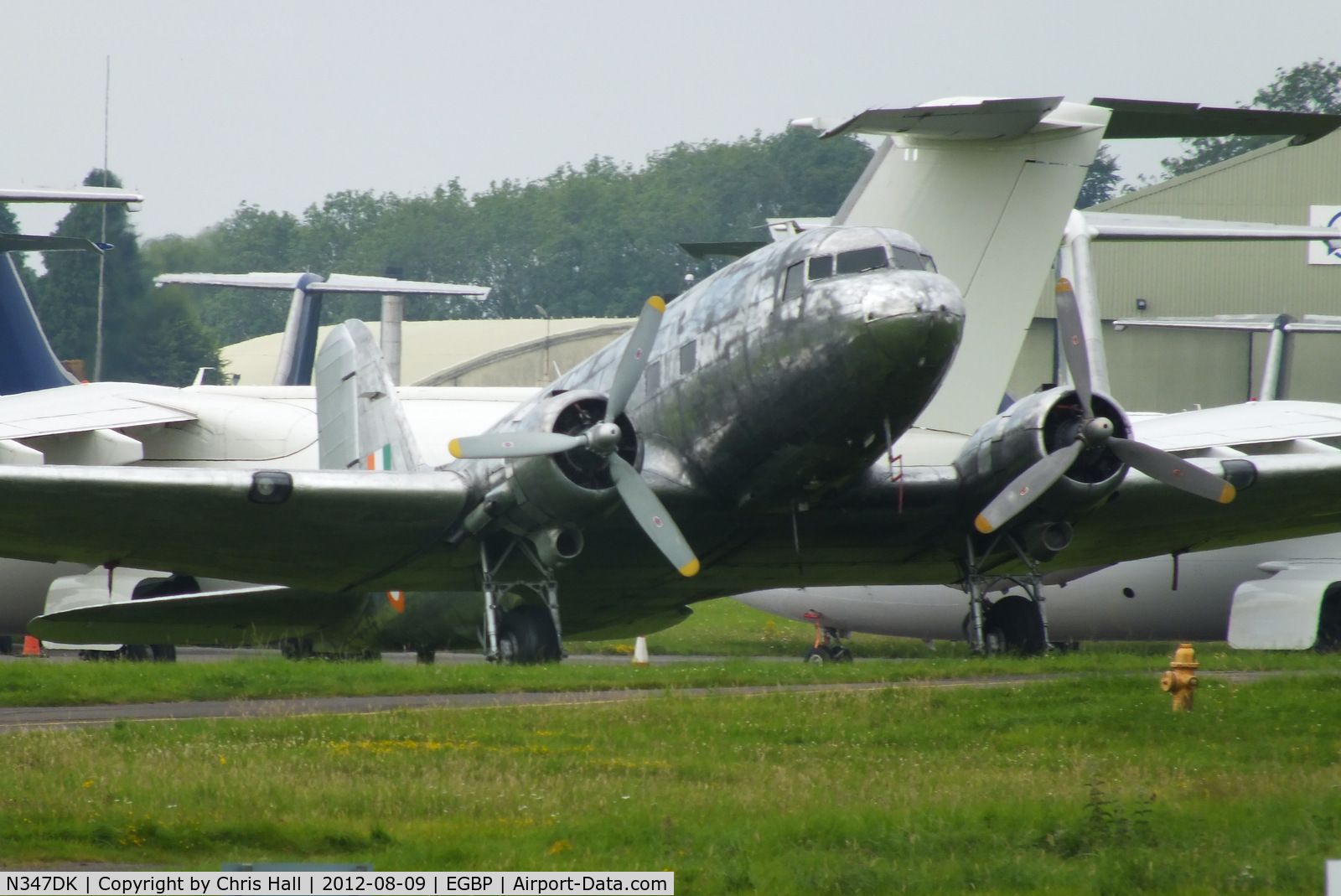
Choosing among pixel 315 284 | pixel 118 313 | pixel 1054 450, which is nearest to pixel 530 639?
pixel 1054 450

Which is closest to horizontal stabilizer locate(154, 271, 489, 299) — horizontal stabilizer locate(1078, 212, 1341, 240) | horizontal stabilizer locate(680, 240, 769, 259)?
horizontal stabilizer locate(680, 240, 769, 259)

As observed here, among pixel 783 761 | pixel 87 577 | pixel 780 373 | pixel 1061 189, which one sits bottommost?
pixel 87 577

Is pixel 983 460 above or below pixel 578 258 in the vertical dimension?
below

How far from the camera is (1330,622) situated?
82.7 feet

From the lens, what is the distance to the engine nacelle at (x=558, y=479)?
57.1 ft

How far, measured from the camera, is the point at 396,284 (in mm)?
59125

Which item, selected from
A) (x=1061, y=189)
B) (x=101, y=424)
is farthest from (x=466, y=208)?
(x=1061, y=189)

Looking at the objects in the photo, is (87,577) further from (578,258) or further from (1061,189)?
(578,258)

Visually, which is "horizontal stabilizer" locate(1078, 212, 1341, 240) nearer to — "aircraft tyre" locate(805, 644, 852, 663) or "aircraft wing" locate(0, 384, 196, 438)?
"aircraft tyre" locate(805, 644, 852, 663)

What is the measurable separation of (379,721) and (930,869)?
256 inches

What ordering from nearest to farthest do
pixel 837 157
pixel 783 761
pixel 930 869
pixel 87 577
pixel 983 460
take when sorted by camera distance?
pixel 930 869 → pixel 783 761 → pixel 983 460 → pixel 87 577 → pixel 837 157

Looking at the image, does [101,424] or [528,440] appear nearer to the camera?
[528,440]

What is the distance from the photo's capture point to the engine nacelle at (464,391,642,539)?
17.4 metres
